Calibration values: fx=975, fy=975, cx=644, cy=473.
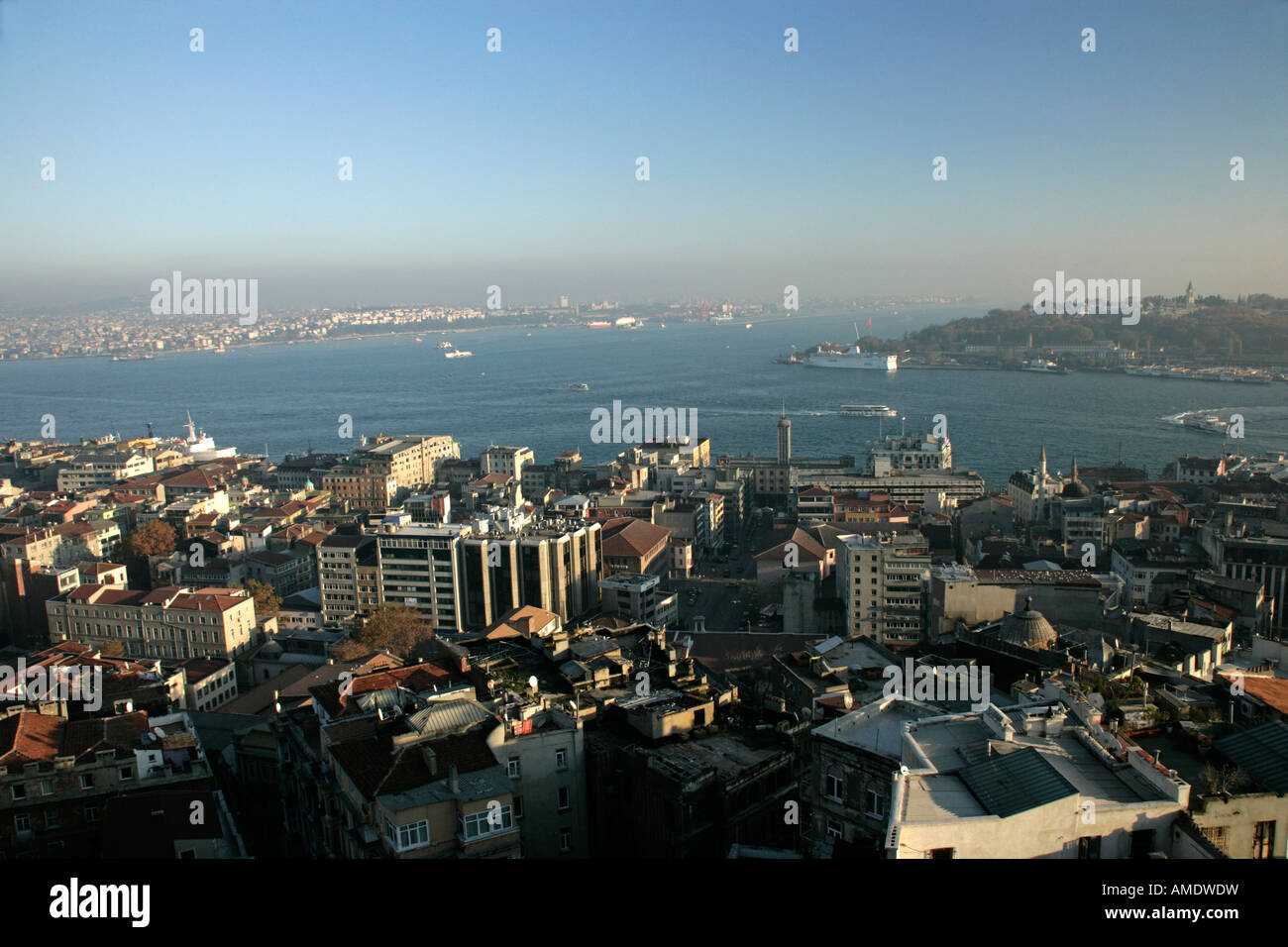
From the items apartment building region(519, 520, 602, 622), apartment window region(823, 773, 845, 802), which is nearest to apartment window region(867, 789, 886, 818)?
apartment window region(823, 773, 845, 802)

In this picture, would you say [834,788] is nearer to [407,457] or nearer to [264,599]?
[264,599]

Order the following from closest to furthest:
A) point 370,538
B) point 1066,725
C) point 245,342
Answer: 1. point 1066,725
2. point 370,538
3. point 245,342

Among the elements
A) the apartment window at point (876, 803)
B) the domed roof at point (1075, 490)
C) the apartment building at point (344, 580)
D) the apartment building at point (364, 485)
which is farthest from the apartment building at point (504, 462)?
the apartment window at point (876, 803)

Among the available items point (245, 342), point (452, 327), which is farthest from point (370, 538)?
point (452, 327)

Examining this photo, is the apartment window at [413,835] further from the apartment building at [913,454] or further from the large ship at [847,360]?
the large ship at [847,360]

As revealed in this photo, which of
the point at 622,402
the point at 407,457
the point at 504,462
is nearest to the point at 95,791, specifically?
the point at 504,462

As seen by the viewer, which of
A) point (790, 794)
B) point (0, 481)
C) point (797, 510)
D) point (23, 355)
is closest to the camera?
point (790, 794)

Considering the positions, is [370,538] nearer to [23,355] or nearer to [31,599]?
A: [31,599]
